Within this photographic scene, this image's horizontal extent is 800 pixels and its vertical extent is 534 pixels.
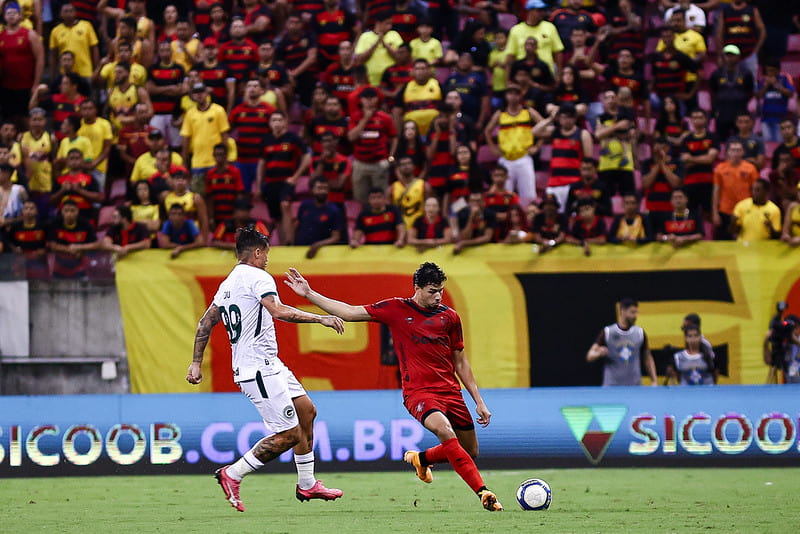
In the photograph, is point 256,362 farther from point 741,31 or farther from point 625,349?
point 741,31

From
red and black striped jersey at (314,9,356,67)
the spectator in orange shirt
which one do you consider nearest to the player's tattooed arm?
the spectator in orange shirt

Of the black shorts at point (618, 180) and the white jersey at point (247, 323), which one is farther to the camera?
the black shorts at point (618, 180)

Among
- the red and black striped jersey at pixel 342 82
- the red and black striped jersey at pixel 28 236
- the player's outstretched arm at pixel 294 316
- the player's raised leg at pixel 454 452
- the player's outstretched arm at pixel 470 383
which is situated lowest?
the player's raised leg at pixel 454 452

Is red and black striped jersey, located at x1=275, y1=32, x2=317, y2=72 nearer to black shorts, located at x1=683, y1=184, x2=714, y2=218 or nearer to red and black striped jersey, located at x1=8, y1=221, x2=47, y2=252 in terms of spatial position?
red and black striped jersey, located at x1=8, y1=221, x2=47, y2=252

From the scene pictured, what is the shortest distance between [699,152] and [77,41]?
10713 mm

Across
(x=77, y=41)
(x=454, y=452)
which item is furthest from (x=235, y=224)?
(x=454, y=452)

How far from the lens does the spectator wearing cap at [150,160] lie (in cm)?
1934

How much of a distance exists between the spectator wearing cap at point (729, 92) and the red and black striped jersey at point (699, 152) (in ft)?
3.55

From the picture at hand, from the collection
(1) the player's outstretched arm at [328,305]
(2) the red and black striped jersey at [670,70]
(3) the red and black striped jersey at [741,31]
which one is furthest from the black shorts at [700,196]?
(1) the player's outstretched arm at [328,305]

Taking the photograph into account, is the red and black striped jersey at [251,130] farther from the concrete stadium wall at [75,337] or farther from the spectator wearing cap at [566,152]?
the spectator wearing cap at [566,152]

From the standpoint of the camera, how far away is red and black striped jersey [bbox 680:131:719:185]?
1864 cm

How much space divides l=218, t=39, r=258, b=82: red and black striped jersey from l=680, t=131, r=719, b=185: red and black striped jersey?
7181mm

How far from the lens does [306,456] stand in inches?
428

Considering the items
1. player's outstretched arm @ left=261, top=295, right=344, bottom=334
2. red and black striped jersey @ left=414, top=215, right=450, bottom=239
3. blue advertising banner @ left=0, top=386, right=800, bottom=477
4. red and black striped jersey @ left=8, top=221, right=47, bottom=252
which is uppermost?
player's outstretched arm @ left=261, top=295, right=344, bottom=334
